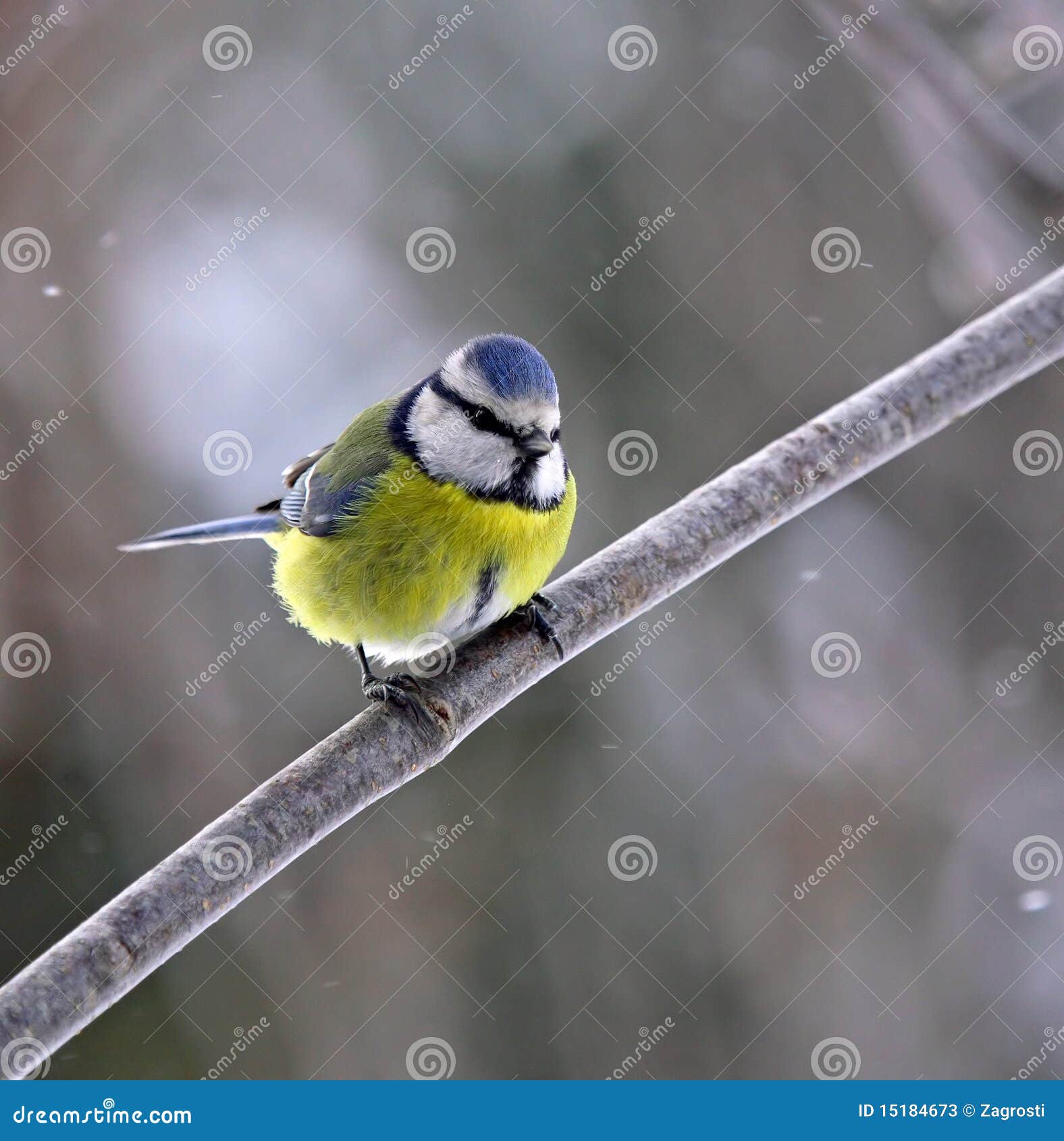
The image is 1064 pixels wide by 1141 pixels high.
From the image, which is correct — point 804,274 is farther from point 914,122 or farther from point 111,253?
point 111,253

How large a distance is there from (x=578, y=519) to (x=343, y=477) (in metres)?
1.89

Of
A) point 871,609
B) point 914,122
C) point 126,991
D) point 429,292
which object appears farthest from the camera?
point 429,292

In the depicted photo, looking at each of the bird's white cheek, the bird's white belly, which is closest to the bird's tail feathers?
the bird's white belly

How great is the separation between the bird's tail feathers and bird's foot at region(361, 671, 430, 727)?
101 centimetres

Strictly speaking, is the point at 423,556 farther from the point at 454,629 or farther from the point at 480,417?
the point at 480,417

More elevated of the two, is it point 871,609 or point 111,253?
point 111,253

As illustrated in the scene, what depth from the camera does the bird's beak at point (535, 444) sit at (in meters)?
2.47

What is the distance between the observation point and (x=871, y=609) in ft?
15.0

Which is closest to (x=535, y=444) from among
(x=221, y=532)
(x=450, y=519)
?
(x=450, y=519)

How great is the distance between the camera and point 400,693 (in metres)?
2.30

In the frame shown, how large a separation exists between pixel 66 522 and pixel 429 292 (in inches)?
72.2

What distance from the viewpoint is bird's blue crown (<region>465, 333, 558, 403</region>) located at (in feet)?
8.00

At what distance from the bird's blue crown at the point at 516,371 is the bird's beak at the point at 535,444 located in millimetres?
80

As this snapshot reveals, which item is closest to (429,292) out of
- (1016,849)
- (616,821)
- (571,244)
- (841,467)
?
(571,244)
